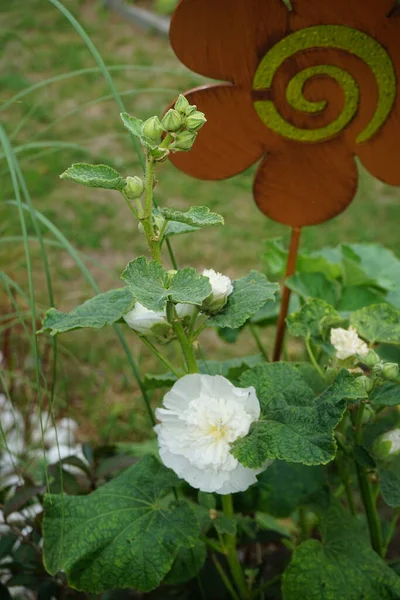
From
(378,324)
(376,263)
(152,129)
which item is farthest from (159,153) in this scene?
(376,263)

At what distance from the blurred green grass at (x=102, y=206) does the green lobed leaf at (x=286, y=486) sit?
0.45 metres

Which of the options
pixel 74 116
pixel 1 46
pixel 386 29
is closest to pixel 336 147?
pixel 386 29

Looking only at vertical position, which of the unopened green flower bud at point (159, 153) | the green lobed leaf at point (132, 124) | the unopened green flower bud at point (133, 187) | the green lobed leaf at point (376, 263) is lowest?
the green lobed leaf at point (376, 263)

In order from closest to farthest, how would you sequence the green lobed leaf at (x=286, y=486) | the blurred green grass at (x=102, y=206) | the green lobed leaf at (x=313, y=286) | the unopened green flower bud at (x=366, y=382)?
1. the unopened green flower bud at (x=366, y=382)
2. the green lobed leaf at (x=286, y=486)
3. the green lobed leaf at (x=313, y=286)
4. the blurred green grass at (x=102, y=206)

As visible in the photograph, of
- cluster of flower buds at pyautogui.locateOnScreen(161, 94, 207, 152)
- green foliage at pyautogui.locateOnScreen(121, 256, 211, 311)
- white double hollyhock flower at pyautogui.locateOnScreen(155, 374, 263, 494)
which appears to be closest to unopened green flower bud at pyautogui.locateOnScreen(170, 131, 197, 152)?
cluster of flower buds at pyautogui.locateOnScreen(161, 94, 207, 152)

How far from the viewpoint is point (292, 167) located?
1050 millimetres

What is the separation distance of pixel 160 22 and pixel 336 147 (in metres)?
3.12

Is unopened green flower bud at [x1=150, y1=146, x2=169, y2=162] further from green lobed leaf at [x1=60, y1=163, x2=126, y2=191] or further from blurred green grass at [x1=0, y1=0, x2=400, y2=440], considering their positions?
blurred green grass at [x1=0, y1=0, x2=400, y2=440]

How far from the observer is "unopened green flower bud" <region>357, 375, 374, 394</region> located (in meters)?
0.77

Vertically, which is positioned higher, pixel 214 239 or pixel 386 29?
pixel 386 29

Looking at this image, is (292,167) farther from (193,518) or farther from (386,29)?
(193,518)

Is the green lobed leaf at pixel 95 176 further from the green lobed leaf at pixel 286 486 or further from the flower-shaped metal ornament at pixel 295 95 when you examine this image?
the green lobed leaf at pixel 286 486

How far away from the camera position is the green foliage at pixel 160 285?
0.66 metres

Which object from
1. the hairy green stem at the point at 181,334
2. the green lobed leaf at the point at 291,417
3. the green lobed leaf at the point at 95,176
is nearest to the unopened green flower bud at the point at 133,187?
the green lobed leaf at the point at 95,176
